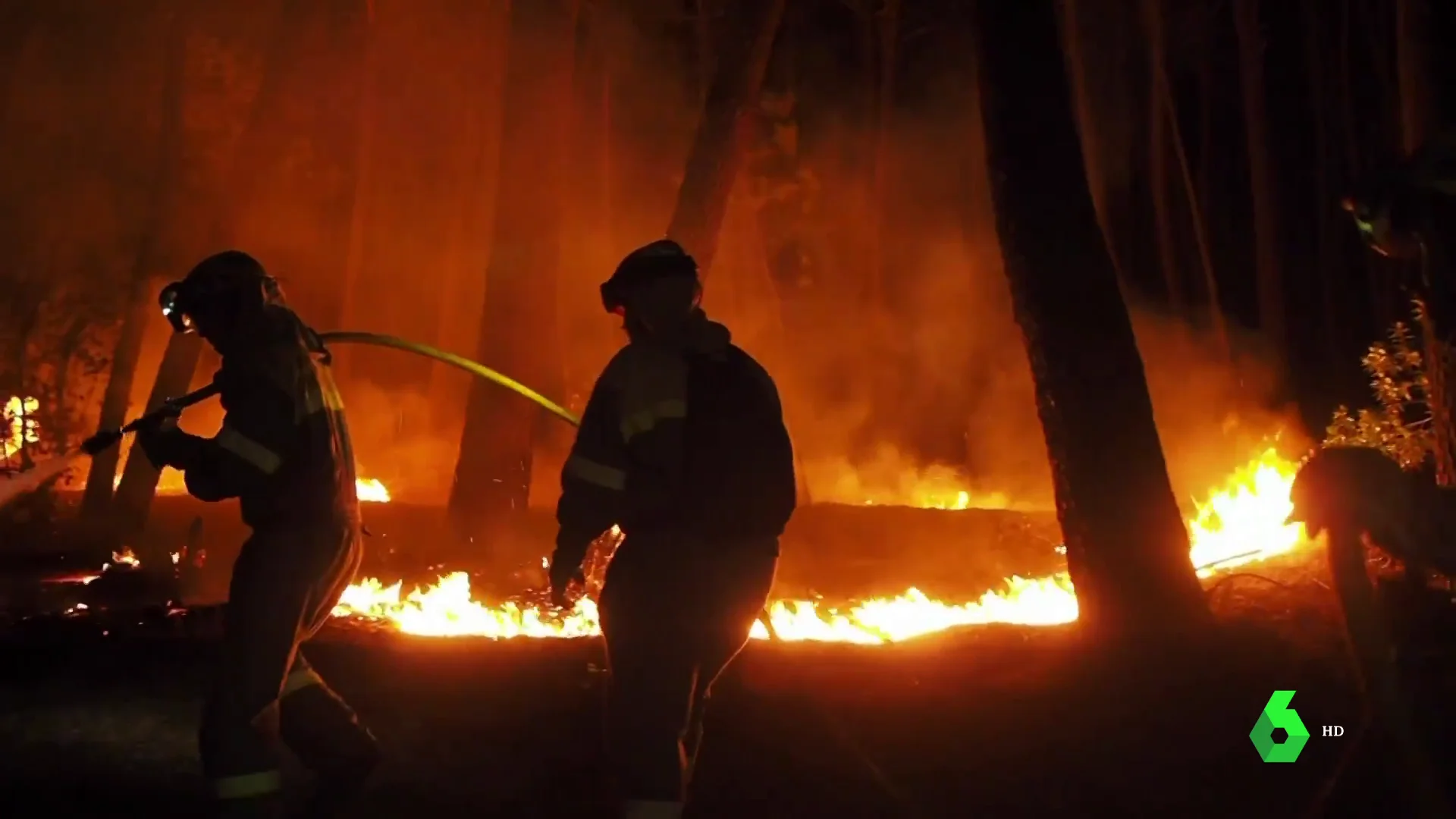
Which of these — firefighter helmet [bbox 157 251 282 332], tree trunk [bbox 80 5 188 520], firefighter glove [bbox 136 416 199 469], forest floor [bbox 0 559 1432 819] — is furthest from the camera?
tree trunk [bbox 80 5 188 520]

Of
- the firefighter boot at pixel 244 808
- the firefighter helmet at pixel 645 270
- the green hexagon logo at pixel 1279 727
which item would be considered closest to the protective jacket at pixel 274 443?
the firefighter boot at pixel 244 808

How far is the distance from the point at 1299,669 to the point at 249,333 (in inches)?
179

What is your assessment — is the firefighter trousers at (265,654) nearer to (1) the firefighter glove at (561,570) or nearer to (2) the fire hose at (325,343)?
(2) the fire hose at (325,343)

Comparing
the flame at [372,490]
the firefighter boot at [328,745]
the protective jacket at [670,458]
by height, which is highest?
the flame at [372,490]

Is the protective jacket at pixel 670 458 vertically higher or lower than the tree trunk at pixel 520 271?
lower

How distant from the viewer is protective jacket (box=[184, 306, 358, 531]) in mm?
3682

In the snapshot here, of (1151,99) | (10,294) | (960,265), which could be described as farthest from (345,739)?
(1151,99)

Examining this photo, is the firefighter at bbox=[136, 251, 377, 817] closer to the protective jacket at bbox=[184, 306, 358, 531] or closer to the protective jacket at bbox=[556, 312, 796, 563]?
the protective jacket at bbox=[184, 306, 358, 531]

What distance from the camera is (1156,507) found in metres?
5.41

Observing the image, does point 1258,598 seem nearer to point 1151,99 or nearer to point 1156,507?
point 1156,507

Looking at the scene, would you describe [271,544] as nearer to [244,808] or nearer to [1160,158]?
[244,808]

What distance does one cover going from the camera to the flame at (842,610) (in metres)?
5.93

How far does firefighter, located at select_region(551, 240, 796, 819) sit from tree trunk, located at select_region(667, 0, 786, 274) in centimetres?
494

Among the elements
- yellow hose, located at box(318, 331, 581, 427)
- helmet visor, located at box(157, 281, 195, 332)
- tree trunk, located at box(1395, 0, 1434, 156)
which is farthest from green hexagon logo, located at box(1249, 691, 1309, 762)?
helmet visor, located at box(157, 281, 195, 332)
